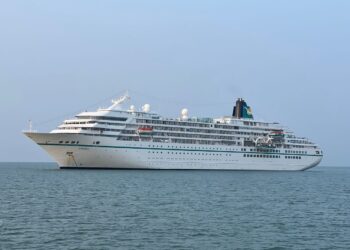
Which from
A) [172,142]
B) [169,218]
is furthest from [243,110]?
[169,218]

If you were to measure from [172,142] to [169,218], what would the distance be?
1861 inches

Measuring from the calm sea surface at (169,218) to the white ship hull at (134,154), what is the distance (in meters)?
21.3

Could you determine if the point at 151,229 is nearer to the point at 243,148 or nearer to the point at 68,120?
the point at 68,120

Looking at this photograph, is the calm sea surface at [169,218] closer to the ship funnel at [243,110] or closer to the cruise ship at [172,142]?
the cruise ship at [172,142]

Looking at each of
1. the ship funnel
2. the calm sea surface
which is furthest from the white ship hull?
the calm sea surface

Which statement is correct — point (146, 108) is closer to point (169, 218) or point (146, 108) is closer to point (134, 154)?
point (134, 154)

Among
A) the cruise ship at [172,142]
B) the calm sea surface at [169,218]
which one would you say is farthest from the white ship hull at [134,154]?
the calm sea surface at [169,218]

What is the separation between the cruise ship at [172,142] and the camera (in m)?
71.8

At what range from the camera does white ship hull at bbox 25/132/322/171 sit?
234 ft

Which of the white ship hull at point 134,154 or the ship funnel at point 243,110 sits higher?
the ship funnel at point 243,110

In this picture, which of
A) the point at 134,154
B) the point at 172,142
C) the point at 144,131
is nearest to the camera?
A: the point at 134,154

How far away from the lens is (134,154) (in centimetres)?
7400

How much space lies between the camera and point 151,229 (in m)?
27.8

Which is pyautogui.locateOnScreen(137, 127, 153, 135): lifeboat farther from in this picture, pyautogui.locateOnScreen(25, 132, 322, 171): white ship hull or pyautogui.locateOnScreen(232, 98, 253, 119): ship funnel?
pyautogui.locateOnScreen(232, 98, 253, 119): ship funnel
